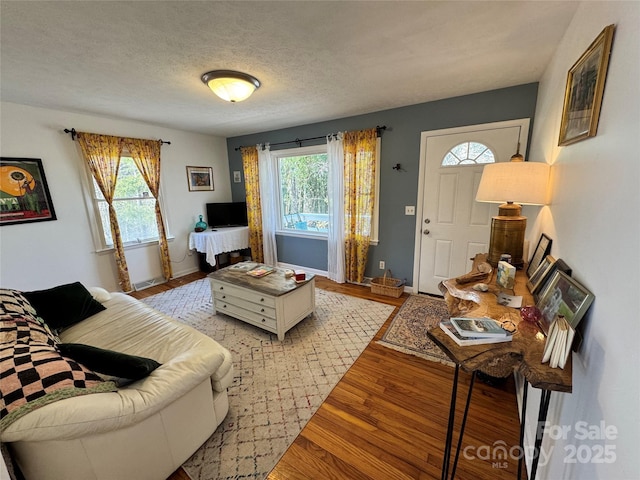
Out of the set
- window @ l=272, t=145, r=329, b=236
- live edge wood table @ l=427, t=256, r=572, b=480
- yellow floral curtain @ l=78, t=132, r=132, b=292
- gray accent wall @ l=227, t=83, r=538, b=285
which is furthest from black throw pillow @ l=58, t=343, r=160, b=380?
window @ l=272, t=145, r=329, b=236

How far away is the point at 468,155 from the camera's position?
2797 mm

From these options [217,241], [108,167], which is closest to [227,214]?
[217,241]

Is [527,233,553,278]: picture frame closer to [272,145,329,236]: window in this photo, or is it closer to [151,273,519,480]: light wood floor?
[151,273,519,480]: light wood floor

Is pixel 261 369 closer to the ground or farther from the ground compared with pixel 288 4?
closer to the ground

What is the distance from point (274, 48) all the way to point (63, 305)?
2.44 meters

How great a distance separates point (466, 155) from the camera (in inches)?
110

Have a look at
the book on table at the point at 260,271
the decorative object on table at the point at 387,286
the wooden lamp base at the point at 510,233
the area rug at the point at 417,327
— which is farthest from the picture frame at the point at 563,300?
the book on table at the point at 260,271

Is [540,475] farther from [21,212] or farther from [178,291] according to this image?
[21,212]

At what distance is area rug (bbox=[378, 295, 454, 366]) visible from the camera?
2209mm

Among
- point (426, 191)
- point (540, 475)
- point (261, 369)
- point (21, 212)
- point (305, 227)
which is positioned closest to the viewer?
point (540, 475)

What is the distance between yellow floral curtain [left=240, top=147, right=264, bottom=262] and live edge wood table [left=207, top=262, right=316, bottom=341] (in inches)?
72.3

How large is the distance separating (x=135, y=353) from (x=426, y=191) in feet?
10.3

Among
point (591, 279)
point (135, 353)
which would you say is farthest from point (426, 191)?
point (135, 353)

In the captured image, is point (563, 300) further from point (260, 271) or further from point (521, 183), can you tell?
point (260, 271)
